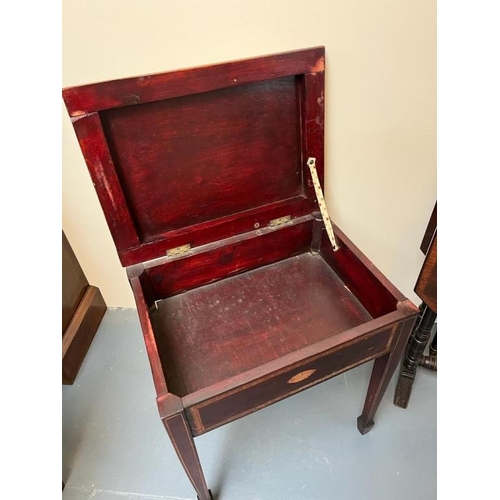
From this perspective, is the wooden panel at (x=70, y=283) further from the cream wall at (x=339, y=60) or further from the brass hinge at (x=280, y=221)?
the brass hinge at (x=280, y=221)

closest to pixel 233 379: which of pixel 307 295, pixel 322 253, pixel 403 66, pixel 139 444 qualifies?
pixel 307 295

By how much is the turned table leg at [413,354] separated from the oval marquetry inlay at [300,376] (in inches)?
20.0

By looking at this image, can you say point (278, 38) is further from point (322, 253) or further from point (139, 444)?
point (139, 444)

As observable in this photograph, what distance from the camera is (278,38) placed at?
805mm

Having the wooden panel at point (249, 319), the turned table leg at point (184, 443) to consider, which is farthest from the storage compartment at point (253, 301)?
the turned table leg at point (184, 443)

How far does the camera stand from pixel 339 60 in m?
0.85

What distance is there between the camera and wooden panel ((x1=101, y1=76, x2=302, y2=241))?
2.62 feet

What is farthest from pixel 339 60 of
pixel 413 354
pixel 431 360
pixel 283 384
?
pixel 431 360

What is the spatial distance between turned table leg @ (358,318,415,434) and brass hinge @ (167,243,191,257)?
0.54m

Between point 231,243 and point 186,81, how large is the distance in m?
0.40

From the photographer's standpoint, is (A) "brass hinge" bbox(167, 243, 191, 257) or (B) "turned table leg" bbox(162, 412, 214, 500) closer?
(B) "turned table leg" bbox(162, 412, 214, 500)

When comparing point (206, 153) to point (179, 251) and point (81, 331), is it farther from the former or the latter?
point (81, 331)

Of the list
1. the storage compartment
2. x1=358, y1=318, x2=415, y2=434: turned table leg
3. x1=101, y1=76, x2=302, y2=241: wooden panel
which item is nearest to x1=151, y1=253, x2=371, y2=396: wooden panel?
the storage compartment

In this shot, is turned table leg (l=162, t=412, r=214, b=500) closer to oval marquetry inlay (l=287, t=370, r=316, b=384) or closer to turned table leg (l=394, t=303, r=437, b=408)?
oval marquetry inlay (l=287, t=370, r=316, b=384)
